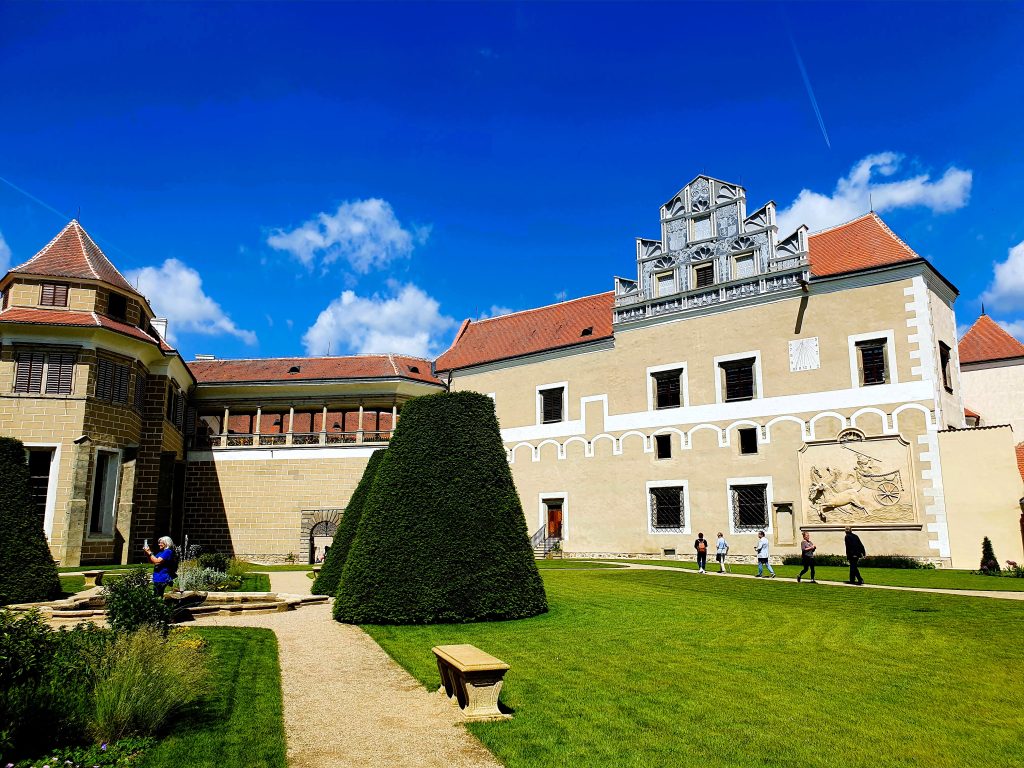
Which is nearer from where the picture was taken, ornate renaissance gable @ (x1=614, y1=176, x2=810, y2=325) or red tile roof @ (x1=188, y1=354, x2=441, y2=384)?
ornate renaissance gable @ (x1=614, y1=176, x2=810, y2=325)

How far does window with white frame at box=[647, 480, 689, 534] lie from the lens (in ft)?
102

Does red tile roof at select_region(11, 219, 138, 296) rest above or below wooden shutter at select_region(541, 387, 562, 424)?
above

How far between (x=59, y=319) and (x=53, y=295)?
2016 millimetres

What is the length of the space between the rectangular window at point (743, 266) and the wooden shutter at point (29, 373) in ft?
93.3

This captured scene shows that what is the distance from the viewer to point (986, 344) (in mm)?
Result: 37531

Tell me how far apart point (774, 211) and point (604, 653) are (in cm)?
2414

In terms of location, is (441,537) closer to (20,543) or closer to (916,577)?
(20,543)

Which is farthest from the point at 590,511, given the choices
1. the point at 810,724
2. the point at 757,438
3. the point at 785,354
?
the point at 810,724

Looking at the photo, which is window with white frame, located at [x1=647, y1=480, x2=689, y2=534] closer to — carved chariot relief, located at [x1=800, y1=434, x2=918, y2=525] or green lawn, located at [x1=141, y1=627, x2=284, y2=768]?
carved chariot relief, located at [x1=800, y1=434, x2=918, y2=525]

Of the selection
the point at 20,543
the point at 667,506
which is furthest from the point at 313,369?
the point at 20,543

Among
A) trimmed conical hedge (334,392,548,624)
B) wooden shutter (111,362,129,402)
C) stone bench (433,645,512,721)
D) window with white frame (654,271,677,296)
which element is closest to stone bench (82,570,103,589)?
trimmed conical hedge (334,392,548,624)

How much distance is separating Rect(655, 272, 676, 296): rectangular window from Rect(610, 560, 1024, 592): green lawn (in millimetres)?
12307

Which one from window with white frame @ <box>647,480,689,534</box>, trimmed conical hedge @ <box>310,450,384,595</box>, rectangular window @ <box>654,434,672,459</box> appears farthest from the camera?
rectangular window @ <box>654,434,672,459</box>

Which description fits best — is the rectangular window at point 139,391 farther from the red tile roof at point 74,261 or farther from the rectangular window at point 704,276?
the rectangular window at point 704,276
